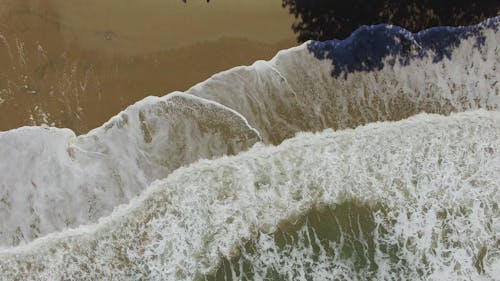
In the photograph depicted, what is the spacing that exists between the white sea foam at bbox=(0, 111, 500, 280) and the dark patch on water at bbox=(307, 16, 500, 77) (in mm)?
770

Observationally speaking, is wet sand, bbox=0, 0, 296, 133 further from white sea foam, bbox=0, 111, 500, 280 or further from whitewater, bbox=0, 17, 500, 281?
white sea foam, bbox=0, 111, 500, 280

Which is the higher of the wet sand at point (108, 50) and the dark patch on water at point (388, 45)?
the wet sand at point (108, 50)

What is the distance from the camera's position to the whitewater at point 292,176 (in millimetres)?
4938

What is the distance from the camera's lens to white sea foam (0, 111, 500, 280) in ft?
16.4

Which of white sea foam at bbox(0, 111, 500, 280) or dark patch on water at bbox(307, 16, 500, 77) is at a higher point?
dark patch on water at bbox(307, 16, 500, 77)

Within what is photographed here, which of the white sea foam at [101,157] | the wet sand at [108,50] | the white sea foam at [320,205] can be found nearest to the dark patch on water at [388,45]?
the wet sand at [108,50]

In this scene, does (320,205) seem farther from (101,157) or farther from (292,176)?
(101,157)

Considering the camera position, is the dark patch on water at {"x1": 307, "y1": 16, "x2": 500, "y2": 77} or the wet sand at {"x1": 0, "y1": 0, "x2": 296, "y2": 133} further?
the dark patch on water at {"x1": 307, "y1": 16, "x2": 500, "y2": 77}

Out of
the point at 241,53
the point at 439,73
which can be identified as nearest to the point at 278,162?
the point at 241,53

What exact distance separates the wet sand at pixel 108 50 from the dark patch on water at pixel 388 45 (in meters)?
0.60

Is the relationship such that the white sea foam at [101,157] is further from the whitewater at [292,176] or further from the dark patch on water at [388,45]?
the dark patch on water at [388,45]

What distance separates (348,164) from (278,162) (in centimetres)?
87

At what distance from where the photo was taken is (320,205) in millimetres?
5113

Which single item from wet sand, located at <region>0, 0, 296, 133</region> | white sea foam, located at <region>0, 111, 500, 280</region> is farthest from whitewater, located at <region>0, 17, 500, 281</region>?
wet sand, located at <region>0, 0, 296, 133</region>
